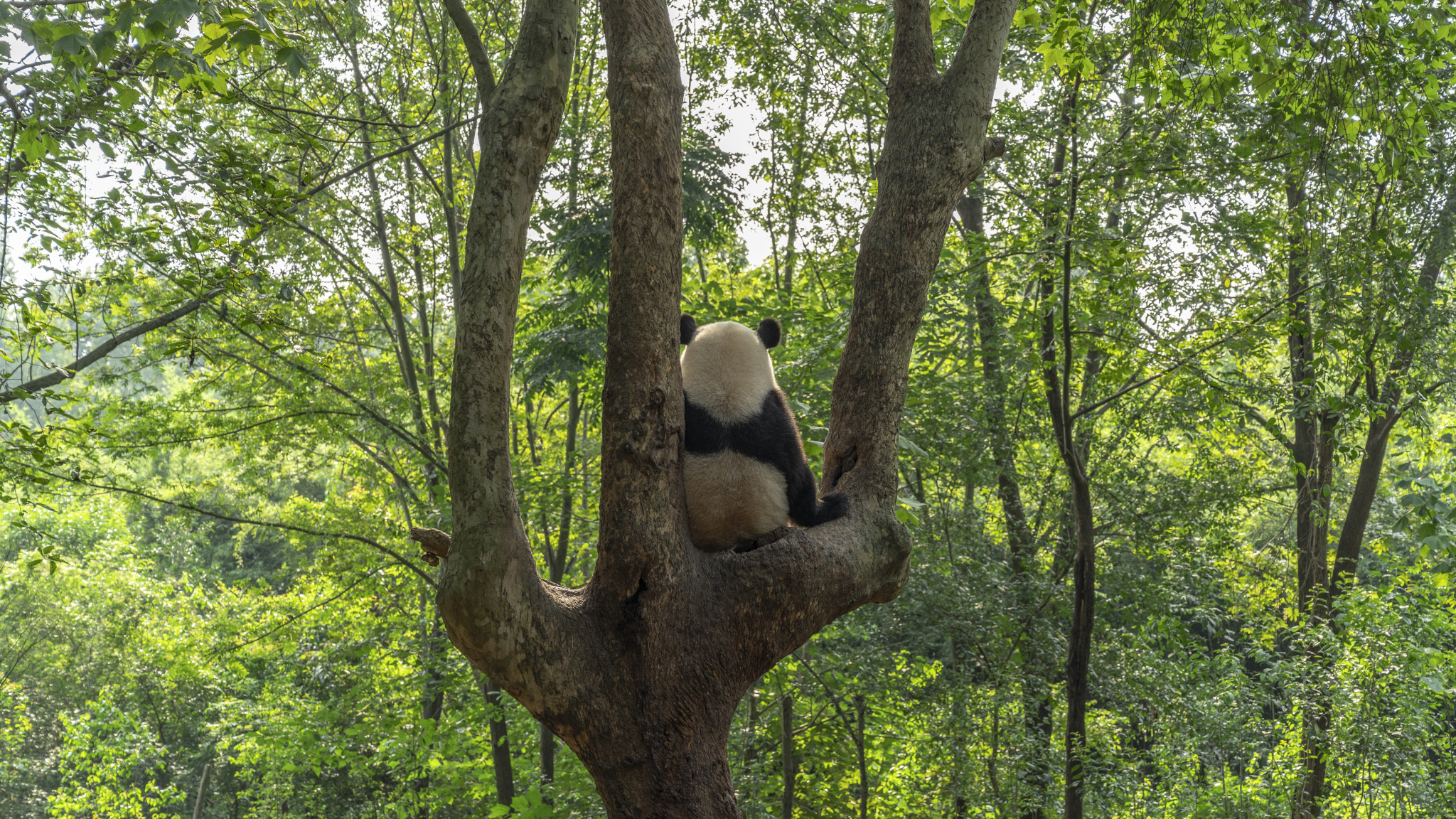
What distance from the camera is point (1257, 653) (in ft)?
25.5

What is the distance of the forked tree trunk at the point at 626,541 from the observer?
227 centimetres

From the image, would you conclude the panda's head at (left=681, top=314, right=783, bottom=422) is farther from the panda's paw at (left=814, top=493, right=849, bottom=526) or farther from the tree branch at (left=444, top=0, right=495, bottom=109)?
the tree branch at (left=444, top=0, right=495, bottom=109)

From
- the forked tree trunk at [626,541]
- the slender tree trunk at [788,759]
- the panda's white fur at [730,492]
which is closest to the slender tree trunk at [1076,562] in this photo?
the slender tree trunk at [788,759]

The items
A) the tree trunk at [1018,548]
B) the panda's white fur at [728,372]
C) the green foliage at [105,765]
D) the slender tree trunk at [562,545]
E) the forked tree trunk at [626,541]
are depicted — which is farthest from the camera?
the green foliage at [105,765]

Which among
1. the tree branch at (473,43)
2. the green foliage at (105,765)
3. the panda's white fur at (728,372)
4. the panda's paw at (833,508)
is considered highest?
the tree branch at (473,43)

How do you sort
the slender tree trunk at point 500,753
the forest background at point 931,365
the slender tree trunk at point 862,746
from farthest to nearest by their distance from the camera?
the slender tree trunk at point 500,753 → the slender tree trunk at point 862,746 → the forest background at point 931,365

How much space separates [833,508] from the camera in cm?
300

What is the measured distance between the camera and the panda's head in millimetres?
3486

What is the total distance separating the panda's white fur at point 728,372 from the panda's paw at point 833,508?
0.60m

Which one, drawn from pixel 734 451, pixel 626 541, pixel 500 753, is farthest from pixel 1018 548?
pixel 626 541

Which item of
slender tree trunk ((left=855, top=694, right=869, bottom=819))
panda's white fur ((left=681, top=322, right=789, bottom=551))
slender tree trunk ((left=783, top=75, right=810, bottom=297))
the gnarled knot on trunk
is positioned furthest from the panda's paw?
slender tree trunk ((left=783, top=75, right=810, bottom=297))

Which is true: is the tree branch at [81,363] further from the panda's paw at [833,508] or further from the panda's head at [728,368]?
the panda's paw at [833,508]

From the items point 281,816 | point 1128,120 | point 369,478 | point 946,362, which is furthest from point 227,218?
point 281,816

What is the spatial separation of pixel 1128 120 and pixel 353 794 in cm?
1841
